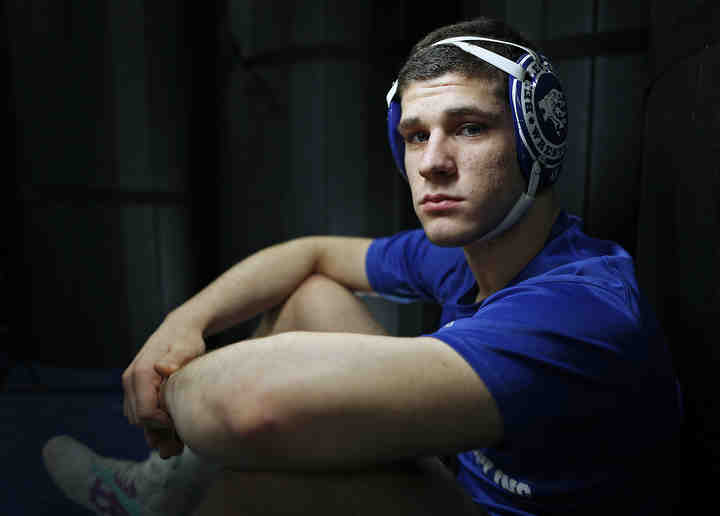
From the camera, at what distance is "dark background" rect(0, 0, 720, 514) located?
76.8 inches

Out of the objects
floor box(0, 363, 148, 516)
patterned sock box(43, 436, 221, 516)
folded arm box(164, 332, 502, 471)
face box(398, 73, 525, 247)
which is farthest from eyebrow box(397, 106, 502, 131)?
floor box(0, 363, 148, 516)

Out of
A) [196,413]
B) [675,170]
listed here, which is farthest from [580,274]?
[196,413]

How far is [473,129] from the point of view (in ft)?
3.19

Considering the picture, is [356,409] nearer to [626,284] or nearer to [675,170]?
[626,284]

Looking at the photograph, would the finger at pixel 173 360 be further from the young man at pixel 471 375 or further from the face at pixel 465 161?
the face at pixel 465 161

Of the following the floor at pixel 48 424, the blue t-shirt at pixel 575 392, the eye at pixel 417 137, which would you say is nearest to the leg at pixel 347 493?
the blue t-shirt at pixel 575 392

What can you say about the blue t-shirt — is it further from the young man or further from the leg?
the leg

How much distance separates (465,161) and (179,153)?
1.70 m

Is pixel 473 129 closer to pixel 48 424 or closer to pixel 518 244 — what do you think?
pixel 518 244

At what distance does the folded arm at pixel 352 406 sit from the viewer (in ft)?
2.06

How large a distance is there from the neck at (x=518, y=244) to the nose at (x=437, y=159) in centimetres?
18

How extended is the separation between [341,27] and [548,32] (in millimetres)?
763

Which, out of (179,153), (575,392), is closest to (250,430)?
(575,392)

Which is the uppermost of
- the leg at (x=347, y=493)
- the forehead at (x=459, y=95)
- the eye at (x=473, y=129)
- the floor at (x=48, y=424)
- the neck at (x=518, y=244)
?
the forehead at (x=459, y=95)
